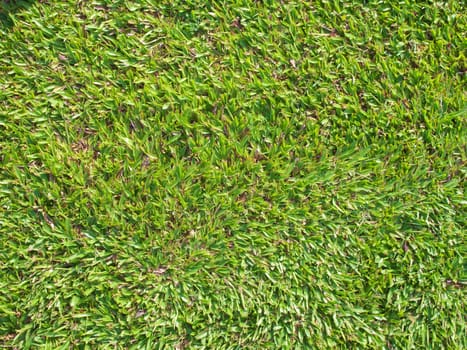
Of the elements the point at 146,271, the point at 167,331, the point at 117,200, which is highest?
the point at 117,200

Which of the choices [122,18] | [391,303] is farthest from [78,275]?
[391,303]

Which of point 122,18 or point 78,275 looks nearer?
point 78,275

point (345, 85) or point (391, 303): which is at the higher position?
point (345, 85)

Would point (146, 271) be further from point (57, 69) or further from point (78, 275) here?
point (57, 69)

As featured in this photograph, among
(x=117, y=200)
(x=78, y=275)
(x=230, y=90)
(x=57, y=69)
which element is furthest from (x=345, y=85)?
(x=78, y=275)

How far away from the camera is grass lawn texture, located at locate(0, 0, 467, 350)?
247cm

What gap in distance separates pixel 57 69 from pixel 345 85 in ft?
5.31

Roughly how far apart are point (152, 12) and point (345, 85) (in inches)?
46.4

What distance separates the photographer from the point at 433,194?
2.63m

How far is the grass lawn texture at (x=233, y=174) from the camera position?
247 centimetres

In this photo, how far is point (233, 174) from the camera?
2586mm

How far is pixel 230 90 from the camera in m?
2.67

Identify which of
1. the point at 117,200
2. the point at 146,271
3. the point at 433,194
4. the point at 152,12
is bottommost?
the point at 146,271

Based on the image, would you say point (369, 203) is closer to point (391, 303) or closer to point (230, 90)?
point (391, 303)
